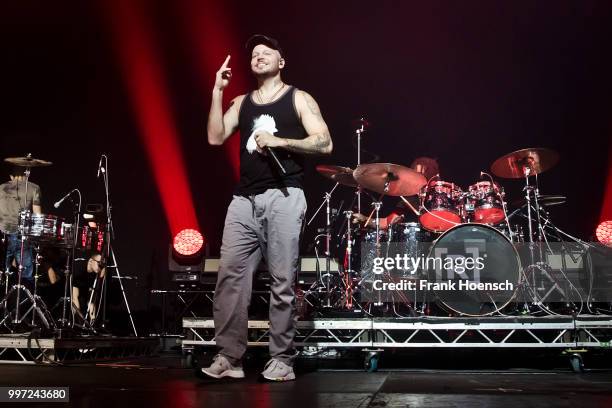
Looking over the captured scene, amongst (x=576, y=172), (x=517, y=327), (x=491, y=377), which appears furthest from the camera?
(x=576, y=172)

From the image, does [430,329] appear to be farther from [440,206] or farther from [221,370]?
[221,370]

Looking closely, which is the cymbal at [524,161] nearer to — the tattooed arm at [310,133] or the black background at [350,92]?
the black background at [350,92]

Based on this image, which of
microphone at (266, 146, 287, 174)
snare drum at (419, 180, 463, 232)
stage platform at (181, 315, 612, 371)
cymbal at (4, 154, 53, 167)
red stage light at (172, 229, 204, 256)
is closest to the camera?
microphone at (266, 146, 287, 174)

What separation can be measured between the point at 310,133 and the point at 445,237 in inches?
80.8

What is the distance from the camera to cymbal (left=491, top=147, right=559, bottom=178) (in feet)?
15.5

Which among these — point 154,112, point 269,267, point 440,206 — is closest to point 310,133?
point 269,267

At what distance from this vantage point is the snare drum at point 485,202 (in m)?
4.95

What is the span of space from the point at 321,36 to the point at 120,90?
236cm

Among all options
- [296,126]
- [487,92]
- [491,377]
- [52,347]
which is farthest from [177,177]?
[491,377]

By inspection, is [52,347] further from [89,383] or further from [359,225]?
[359,225]

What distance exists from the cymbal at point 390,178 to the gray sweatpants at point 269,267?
2.10 metres

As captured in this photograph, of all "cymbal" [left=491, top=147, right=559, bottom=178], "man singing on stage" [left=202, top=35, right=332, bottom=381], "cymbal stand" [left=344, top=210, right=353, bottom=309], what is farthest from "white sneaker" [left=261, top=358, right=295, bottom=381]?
"cymbal" [left=491, top=147, right=559, bottom=178]

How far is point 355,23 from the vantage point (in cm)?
634

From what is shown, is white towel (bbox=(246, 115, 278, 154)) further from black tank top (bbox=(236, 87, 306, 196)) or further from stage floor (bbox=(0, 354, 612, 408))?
stage floor (bbox=(0, 354, 612, 408))
